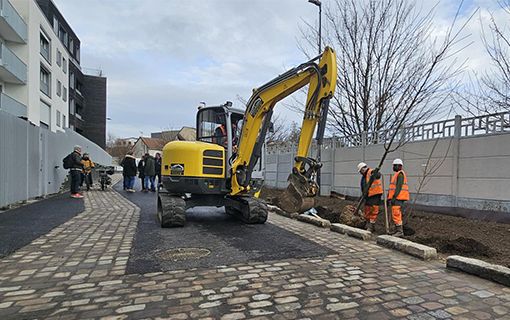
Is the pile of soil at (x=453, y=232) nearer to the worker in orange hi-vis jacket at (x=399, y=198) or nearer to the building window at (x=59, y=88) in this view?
the worker in orange hi-vis jacket at (x=399, y=198)

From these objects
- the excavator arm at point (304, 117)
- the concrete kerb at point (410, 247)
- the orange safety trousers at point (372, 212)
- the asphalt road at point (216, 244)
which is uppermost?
the excavator arm at point (304, 117)

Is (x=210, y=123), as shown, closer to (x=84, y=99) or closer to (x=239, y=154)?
(x=239, y=154)

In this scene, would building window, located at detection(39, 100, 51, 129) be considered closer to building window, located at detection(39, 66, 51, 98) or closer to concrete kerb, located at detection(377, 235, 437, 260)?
building window, located at detection(39, 66, 51, 98)

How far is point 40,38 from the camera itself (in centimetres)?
2362

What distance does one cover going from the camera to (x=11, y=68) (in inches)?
737

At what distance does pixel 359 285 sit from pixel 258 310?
1.33 meters

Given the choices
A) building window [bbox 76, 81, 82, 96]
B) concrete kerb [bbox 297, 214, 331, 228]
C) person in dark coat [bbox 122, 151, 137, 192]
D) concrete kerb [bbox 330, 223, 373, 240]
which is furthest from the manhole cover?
building window [bbox 76, 81, 82, 96]

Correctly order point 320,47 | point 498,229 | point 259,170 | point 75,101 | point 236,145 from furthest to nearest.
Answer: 1. point 75,101
2. point 320,47
3. point 259,170
4. point 236,145
5. point 498,229

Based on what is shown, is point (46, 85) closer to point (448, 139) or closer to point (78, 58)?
point (78, 58)

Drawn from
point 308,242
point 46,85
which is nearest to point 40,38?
point 46,85

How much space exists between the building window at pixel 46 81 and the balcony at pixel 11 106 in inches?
188

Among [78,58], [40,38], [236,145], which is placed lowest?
[236,145]

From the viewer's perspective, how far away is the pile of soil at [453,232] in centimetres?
480

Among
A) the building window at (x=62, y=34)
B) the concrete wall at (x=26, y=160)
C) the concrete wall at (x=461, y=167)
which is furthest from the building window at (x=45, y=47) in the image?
the concrete wall at (x=461, y=167)
